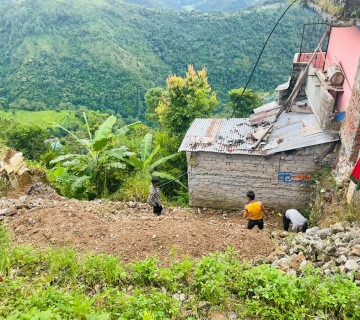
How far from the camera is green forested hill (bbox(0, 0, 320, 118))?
144 ft

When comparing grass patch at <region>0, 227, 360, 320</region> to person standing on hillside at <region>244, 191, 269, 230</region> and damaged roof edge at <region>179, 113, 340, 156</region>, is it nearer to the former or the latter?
person standing on hillside at <region>244, 191, 269, 230</region>

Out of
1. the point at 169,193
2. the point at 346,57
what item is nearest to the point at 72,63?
the point at 169,193

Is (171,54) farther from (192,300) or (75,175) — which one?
(192,300)

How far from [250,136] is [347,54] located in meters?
2.75

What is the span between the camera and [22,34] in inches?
2244

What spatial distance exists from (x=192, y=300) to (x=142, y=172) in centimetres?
606

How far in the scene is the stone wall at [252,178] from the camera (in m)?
7.08

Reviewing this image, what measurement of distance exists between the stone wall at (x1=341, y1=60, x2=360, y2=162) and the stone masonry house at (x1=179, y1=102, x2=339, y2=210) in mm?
704

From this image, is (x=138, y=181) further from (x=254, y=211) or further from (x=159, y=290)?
(x=159, y=290)

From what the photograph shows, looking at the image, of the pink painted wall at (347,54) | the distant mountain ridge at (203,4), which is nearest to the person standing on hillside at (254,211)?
the pink painted wall at (347,54)

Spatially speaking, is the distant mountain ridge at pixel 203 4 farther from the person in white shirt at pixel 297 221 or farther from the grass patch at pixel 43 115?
the person in white shirt at pixel 297 221

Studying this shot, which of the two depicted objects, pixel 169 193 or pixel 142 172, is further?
pixel 169 193

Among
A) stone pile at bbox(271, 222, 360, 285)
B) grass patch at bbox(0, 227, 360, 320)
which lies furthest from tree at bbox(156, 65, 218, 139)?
grass patch at bbox(0, 227, 360, 320)

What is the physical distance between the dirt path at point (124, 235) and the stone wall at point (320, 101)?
311 cm
